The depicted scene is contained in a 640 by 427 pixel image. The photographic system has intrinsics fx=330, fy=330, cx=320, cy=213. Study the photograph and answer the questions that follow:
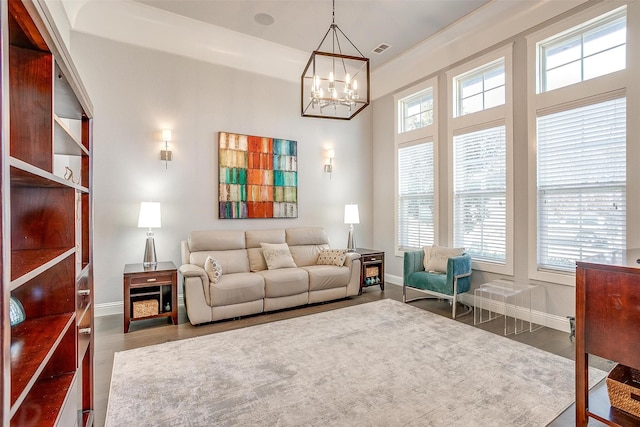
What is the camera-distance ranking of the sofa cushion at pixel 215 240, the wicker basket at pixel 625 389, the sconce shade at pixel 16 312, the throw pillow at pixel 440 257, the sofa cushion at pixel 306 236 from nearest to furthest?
1. the sconce shade at pixel 16 312
2. the wicker basket at pixel 625 389
3. the sofa cushion at pixel 215 240
4. the throw pillow at pixel 440 257
5. the sofa cushion at pixel 306 236

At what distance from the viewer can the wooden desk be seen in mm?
1466

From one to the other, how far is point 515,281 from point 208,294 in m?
3.65

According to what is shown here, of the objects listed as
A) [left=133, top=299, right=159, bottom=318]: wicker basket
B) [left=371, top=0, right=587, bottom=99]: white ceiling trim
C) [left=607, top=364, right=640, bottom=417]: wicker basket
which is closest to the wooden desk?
[left=607, top=364, right=640, bottom=417]: wicker basket

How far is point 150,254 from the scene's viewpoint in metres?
3.97

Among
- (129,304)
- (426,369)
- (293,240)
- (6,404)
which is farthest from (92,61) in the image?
(426,369)

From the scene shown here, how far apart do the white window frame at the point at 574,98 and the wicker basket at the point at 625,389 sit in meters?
1.86

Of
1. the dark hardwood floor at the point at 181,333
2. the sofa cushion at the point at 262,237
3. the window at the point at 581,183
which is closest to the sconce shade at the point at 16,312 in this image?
the dark hardwood floor at the point at 181,333

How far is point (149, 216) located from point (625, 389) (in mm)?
4324

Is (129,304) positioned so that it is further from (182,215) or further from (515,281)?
(515,281)

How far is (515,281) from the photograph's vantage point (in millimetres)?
4020

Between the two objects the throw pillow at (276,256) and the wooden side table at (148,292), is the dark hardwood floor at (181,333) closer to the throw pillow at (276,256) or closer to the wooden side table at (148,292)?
the wooden side table at (148,292)

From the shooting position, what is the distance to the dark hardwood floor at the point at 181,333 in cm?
276

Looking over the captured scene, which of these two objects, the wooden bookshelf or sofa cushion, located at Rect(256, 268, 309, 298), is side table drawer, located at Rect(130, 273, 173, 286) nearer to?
sofa cushion, located at Rect(256, 268, 309, 298)

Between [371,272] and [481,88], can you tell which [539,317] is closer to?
[371,272]
